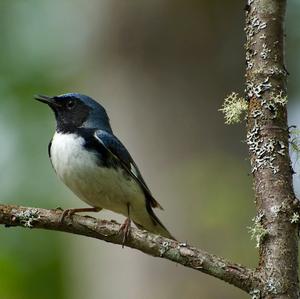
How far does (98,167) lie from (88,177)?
0.27 feet

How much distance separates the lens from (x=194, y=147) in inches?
177

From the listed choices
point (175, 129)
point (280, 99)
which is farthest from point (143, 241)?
point (175, 129)

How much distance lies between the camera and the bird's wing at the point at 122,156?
13.7 ft

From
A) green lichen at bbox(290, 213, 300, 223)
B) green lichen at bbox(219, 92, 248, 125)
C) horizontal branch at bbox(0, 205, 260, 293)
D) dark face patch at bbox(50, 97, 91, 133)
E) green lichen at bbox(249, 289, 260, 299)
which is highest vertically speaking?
dark face patch at bbox(50, 97, 91, 133)

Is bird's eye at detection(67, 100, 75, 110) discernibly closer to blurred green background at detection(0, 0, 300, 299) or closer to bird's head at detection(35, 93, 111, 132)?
bird's head at detection(35, 93, 111, 132)

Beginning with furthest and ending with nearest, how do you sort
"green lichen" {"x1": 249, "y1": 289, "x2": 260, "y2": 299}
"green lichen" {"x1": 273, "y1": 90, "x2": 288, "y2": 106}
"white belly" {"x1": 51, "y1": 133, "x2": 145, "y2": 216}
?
"white belly" {"x1": 51, "y1": 133, "x2": 145, "y2": 216}
"green lichen" {"x1": 273, "y1": 90, "x2": 288, "y2": 106}
"green lichen" {"x1": 249, "y1": 289, "x2": 260, "y2": 299}

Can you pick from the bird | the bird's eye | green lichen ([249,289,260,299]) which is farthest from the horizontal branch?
the bird's eye

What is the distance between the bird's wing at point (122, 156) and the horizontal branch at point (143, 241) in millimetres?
1308

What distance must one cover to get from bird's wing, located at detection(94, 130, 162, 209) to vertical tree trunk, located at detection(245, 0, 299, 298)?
5.68ft

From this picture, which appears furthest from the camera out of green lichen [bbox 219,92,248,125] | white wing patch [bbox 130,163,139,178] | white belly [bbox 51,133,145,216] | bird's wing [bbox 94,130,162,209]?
white wing patch [bbox 130,163,139,178]

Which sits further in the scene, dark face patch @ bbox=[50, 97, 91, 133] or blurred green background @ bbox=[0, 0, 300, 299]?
dark face patch @ bbox=[50, 97, 91, 133]

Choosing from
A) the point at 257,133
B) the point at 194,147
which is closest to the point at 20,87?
the point at 194,147

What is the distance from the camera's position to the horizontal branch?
2.40m

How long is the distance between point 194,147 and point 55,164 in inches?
33.9
